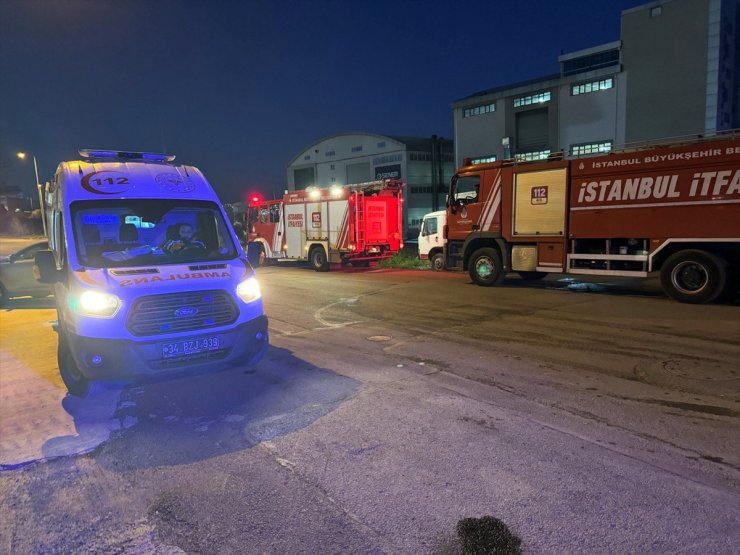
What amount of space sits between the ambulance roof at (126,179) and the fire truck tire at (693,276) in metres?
9.33

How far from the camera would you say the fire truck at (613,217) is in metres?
9.76

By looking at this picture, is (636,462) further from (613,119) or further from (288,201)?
(613,119)

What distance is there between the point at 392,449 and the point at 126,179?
4322 millimetres

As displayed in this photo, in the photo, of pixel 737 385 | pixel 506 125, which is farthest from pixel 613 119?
pixel 737 385

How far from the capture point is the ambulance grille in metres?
4.51

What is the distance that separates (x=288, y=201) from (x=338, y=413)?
1775cm

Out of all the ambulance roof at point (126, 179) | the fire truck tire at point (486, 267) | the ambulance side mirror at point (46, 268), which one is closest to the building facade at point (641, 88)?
the fire truck tire at point (486, 267)

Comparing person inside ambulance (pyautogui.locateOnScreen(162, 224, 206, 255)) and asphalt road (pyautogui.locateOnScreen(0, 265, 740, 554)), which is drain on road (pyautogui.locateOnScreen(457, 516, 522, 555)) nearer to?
asphalt road (pyautogui.locateOnScreen(0, 265, 740, 554))

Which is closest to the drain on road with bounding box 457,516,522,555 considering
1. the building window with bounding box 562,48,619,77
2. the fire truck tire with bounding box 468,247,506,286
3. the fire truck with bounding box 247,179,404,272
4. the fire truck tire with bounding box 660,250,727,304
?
the fire truck tire with bounding box 660,250,727,304

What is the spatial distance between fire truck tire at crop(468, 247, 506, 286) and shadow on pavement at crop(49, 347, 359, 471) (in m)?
8.08

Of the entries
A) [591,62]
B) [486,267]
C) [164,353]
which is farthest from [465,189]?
[591,62]

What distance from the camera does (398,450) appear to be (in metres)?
3.85

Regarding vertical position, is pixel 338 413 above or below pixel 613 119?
below

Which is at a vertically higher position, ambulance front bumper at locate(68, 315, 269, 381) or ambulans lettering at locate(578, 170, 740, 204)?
ambulans lettering at locate(578, 170, 740, 204)
